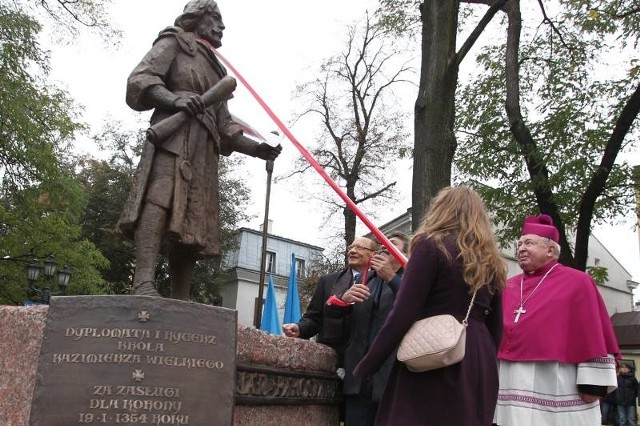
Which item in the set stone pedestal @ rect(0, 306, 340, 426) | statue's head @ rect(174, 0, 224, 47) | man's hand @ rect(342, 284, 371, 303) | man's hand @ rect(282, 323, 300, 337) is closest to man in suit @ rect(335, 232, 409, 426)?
man's hand @ rect(342, 284, 371, 303)

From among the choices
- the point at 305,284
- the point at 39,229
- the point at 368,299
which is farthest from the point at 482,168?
the point at 305,284

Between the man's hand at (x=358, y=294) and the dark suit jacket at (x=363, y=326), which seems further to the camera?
the dark suit jacket at (x=363, y=326)

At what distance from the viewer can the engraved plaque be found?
2891mm

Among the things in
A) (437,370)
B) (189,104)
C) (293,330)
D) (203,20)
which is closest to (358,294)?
(293,330)

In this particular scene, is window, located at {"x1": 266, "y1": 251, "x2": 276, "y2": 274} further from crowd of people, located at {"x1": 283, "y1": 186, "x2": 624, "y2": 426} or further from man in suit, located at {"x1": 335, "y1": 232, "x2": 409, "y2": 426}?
man in suit, located at {"x1": 335, "y1": 232, "x2": 409, "y2": 426}

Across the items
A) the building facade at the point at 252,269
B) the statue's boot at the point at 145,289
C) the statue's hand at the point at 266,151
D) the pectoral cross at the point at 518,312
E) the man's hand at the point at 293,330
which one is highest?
the building facade at the point at 252,269

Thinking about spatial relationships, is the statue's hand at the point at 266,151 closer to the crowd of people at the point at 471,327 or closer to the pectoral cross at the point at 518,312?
the crowd of people at the point at 471,327

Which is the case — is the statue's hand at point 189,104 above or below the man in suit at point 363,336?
above

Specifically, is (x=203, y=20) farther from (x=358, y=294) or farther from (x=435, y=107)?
(x=435, y=107)

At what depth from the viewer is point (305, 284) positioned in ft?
82.7

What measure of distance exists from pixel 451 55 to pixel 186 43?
5264mm

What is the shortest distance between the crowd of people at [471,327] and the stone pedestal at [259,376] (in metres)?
0.17

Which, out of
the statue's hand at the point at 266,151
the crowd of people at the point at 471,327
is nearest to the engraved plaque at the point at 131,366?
the crowd of people at the point at 471,327

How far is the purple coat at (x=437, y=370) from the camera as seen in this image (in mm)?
2758
